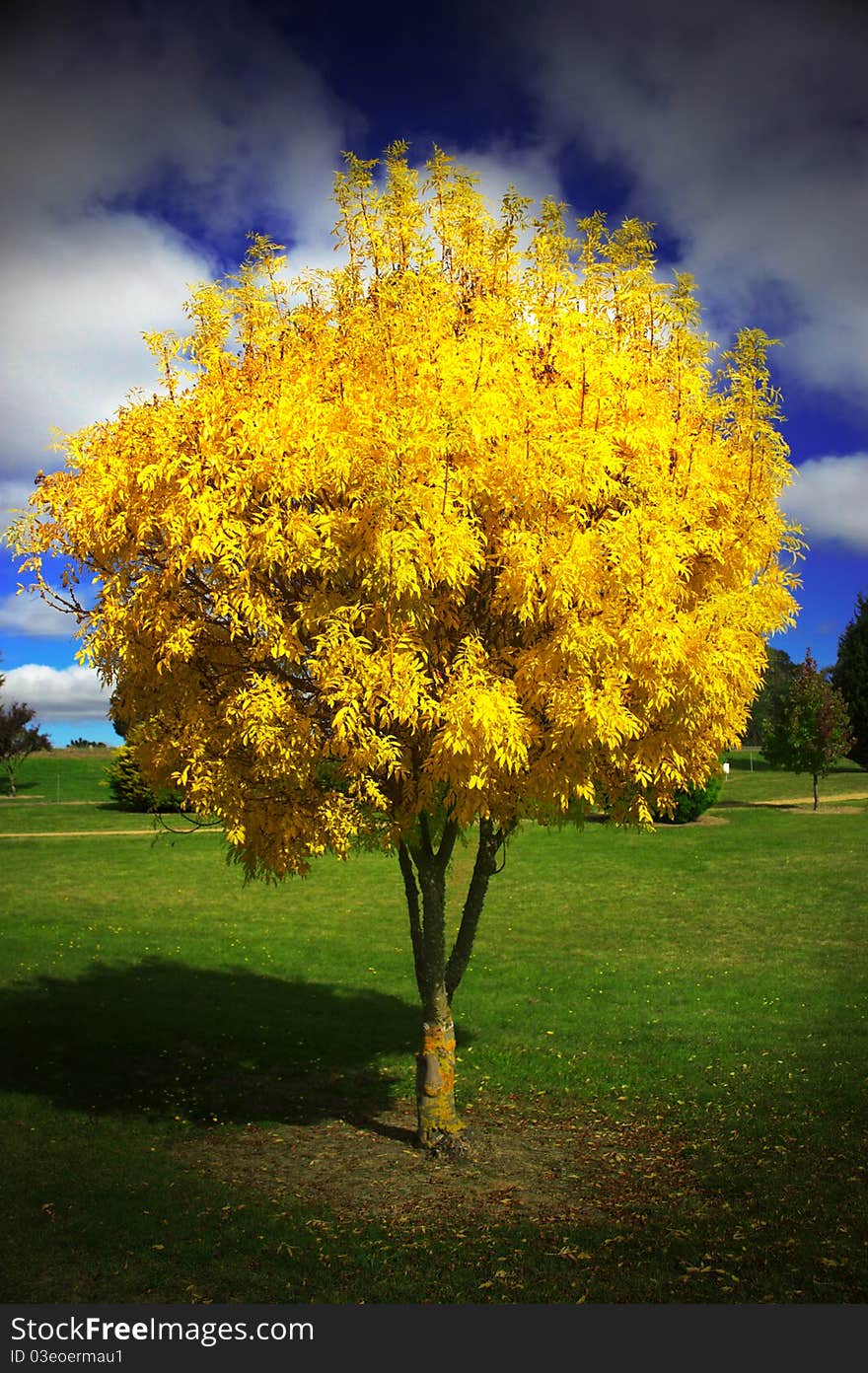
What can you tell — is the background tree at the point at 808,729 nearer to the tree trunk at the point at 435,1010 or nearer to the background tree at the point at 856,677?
the background tree at the point at 856,677

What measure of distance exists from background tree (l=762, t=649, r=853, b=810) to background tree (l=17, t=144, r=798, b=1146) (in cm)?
3102

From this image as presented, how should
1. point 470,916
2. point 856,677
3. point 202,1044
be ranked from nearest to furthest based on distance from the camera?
1. point 470,916
2. point 202,1044
3. point 856,677

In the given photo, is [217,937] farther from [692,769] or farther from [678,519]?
[678,519]

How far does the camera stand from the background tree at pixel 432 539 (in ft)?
24.2

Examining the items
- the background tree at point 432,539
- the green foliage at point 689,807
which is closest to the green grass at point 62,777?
the green foliage at point 689,807

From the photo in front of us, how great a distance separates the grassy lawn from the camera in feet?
24.8

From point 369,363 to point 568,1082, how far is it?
907cm

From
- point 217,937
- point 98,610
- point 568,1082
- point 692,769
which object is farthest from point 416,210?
point 217,937

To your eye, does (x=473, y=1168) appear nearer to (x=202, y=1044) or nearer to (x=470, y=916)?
(x=470, y=916)

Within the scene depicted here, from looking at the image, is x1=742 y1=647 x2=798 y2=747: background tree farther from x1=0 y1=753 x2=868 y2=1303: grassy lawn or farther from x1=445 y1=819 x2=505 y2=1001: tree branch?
x1=445 y1=819 x2=505 y2=1001: tree branch

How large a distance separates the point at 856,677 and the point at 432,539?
52.7 metres

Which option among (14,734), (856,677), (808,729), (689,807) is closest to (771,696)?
(856,677)

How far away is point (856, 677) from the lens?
54.8m

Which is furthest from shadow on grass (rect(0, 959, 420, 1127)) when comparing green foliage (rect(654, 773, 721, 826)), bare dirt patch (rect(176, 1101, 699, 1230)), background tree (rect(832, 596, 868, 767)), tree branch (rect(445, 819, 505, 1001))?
background tree (rect(832, 596, 868, 767))
